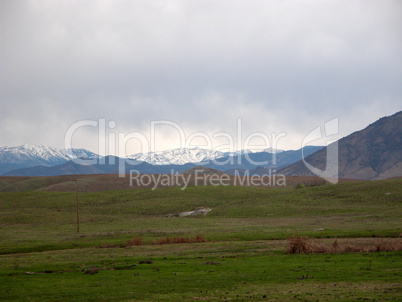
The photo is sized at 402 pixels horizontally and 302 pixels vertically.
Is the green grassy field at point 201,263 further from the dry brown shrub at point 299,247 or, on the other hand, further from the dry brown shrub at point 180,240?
the dry brown shrub at point 299,247

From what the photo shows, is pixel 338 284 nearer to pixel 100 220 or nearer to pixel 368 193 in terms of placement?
pixel 100 220

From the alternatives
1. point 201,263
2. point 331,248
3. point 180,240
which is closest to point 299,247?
point 331,248

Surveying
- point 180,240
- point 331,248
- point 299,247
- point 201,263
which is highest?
point 299,247

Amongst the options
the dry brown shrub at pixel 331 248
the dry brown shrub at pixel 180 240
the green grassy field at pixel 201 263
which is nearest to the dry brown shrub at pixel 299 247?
the dry brown shrub at pixel 331 248

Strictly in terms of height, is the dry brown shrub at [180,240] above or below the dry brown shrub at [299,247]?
below

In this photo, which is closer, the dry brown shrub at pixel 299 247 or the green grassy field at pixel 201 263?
the green grassy field at pixel 201 263

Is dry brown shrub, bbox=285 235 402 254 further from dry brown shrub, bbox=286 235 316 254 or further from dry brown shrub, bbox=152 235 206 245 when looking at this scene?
dry brown shrub, bbox=152 235 206 245

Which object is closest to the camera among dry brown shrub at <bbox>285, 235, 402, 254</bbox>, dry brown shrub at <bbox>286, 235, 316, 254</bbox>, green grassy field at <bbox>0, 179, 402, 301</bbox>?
green grassy field at <bbox>0, 179, 402, 301</bbox>

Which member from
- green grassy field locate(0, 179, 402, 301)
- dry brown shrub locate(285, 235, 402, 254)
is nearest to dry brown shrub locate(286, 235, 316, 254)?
dry brown shrub locate(285, 235, 402, 254)

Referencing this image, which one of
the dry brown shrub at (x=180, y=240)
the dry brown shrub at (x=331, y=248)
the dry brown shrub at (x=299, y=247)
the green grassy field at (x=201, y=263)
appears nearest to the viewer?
the green grassy field at (x=201, y=263)

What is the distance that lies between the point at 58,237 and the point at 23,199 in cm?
5680

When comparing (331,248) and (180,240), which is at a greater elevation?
(331,248)

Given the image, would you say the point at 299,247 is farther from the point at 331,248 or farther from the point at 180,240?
the point at 180,240

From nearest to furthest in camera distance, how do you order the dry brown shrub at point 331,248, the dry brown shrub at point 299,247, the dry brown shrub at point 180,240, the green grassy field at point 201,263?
the green grassy field at point 201,263, the dry brown shrub at point 331,248, the dry brown shrub at point 299,247, the dry brown shrub at point 180,240
